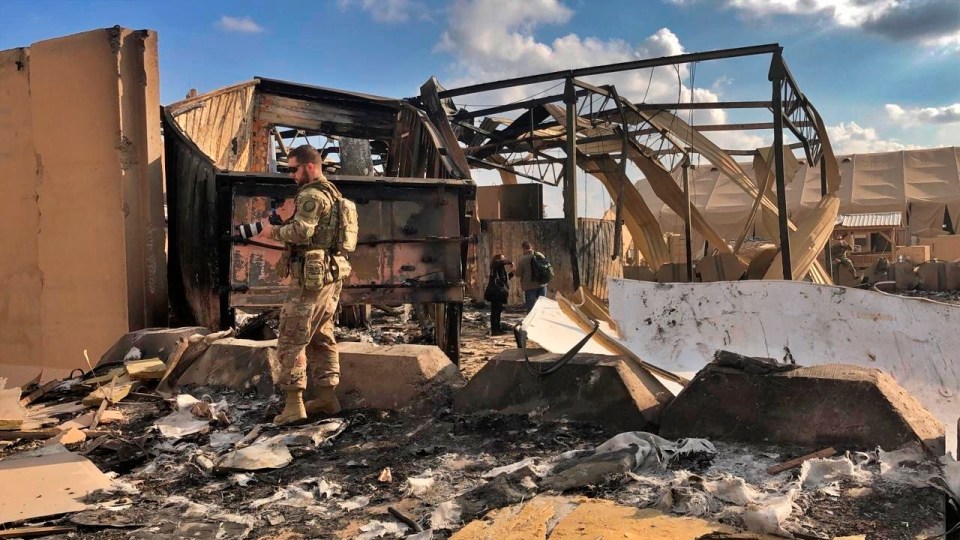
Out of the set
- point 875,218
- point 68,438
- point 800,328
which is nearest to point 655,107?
point 800,328

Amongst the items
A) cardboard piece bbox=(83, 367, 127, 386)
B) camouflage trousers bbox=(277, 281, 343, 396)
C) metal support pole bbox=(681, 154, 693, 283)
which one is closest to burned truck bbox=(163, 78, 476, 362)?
cardboard piece bbox=(83, 367, 127, 386)

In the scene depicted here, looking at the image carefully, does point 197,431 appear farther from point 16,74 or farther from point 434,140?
point 16,74

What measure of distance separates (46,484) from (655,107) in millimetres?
10351

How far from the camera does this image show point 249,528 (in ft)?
8.99

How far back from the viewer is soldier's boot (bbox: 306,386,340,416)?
13.9 ft

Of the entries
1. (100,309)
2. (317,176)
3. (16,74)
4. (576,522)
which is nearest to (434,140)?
(317,176)

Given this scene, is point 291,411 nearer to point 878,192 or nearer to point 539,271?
point 539,271

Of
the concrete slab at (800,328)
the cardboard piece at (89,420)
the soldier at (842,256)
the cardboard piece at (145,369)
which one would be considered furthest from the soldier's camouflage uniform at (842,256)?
the cardboard piece at (89,420)

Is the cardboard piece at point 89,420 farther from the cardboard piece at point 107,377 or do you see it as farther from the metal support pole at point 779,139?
the metal support pole at point 779,139

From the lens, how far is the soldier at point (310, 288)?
3914 mm

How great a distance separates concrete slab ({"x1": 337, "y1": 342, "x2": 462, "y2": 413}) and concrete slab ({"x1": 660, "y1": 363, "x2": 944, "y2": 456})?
1530mm

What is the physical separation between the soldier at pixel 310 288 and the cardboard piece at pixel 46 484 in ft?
3.48

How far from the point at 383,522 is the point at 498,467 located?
2.47 ft

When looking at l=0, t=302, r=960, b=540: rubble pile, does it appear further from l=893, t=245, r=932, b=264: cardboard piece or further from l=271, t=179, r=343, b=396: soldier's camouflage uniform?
l=893, t=245, r=932, b=264: cardboard piece
